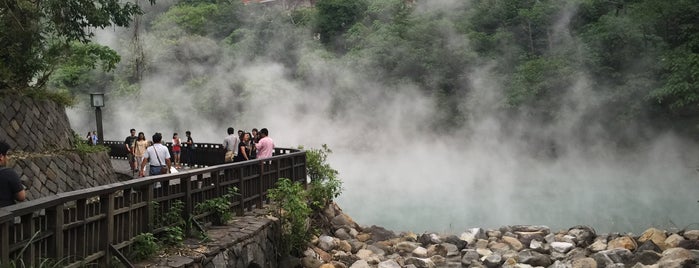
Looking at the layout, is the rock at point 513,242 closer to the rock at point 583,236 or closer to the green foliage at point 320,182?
the rock at point 583,236

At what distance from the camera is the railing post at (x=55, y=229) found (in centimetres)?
511

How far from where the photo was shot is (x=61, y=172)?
40.7ft

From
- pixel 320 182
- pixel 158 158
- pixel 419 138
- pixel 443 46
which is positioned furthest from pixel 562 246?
pixel 443 46

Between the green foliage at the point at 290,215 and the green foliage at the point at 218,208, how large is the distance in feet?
5.22

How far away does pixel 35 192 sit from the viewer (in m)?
11.2

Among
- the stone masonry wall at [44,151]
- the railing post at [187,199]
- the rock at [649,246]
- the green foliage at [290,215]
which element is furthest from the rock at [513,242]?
the stone masonry wall at [44,151]

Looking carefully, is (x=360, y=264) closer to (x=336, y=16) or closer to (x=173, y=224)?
(x=173, y=224)

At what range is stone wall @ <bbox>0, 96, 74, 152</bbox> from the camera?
39.2 feet

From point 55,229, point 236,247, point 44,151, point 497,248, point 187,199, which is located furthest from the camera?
point 497,248

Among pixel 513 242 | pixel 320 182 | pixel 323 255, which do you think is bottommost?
pixel 513 242

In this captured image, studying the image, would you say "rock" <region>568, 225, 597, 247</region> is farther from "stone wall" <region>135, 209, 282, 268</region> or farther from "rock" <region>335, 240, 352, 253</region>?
"stone wall" <region>135, 209, 282, 268</region>

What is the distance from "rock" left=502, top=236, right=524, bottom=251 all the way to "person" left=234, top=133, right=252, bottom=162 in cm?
637

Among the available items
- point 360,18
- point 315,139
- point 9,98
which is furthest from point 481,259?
point 360,18

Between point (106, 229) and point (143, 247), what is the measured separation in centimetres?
70
